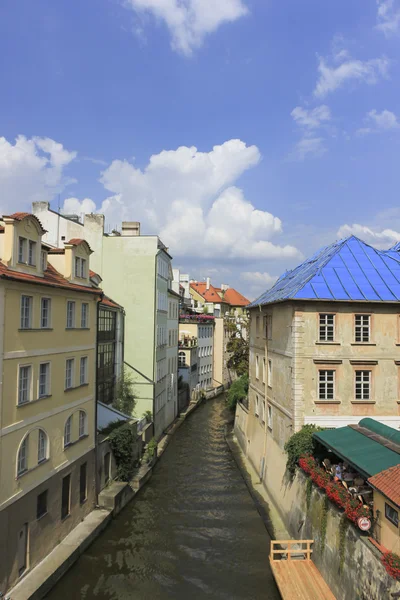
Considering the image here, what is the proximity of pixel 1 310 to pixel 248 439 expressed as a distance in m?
25.2

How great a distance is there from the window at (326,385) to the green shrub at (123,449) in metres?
11.1

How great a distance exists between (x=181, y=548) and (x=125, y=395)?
14672 millimetres

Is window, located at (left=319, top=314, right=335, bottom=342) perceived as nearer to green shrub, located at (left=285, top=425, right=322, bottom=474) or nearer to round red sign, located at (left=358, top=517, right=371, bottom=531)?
green shrub, located at (left=285, top=425, right=322, bottom=474)

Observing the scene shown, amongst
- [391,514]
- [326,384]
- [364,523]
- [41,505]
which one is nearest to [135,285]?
[326,384]

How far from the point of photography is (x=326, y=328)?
2391 cm

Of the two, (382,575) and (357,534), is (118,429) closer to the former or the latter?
(357,534)

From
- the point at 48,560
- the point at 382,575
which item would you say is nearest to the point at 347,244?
the point at 382,575

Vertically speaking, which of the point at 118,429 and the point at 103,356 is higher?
the point at 103,356

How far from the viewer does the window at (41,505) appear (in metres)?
17.5

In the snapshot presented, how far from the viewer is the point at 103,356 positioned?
31.3 metres

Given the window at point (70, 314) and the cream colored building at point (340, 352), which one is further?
the cream colored building at point (340, 352)

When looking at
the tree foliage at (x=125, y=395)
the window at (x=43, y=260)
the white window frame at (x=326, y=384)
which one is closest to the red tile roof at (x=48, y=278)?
the window at (x=43, y=260)

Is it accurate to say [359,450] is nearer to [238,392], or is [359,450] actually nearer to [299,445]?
[299,445]

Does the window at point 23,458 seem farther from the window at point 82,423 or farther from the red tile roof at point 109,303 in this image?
the red tile roof at point 109,303
